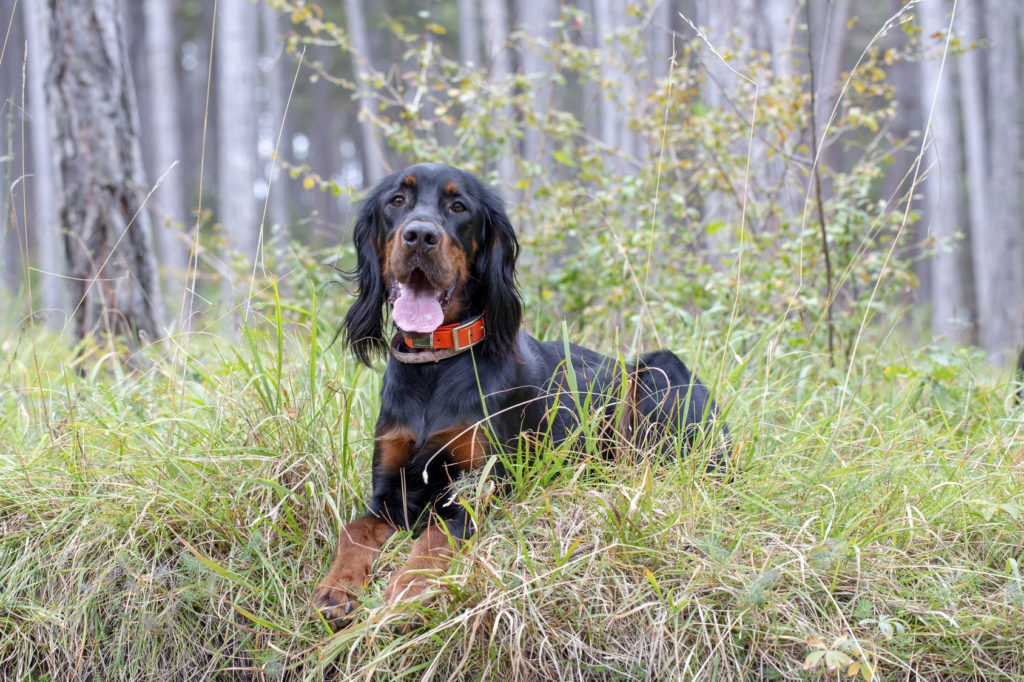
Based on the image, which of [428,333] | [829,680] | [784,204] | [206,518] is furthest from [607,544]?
[784,204]

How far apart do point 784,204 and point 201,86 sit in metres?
26.4

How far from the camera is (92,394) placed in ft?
9.57

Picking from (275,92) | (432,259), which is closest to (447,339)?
(432,259)

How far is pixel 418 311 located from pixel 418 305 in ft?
0.07

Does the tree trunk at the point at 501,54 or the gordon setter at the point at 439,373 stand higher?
the tree trunk at the point at 501,54

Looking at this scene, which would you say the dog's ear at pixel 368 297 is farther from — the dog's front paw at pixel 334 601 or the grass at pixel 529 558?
the dog's front paw at pixel 334 601

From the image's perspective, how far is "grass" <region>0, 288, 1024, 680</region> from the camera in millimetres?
1938

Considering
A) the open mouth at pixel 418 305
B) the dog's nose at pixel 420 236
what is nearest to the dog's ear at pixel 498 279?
the open mouth at pixel 418 305

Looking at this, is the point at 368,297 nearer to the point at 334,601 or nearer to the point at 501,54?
the point at 334,601

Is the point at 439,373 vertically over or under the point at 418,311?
under

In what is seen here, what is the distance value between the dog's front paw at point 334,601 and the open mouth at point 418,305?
72 cm

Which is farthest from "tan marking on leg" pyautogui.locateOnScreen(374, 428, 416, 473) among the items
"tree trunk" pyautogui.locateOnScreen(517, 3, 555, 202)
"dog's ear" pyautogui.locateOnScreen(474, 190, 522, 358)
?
"tree trunk" pyautogui.locateOnScreen(517, 3, 555, 202)

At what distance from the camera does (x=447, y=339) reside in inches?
94.7

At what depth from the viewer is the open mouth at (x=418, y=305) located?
230 centimetres
